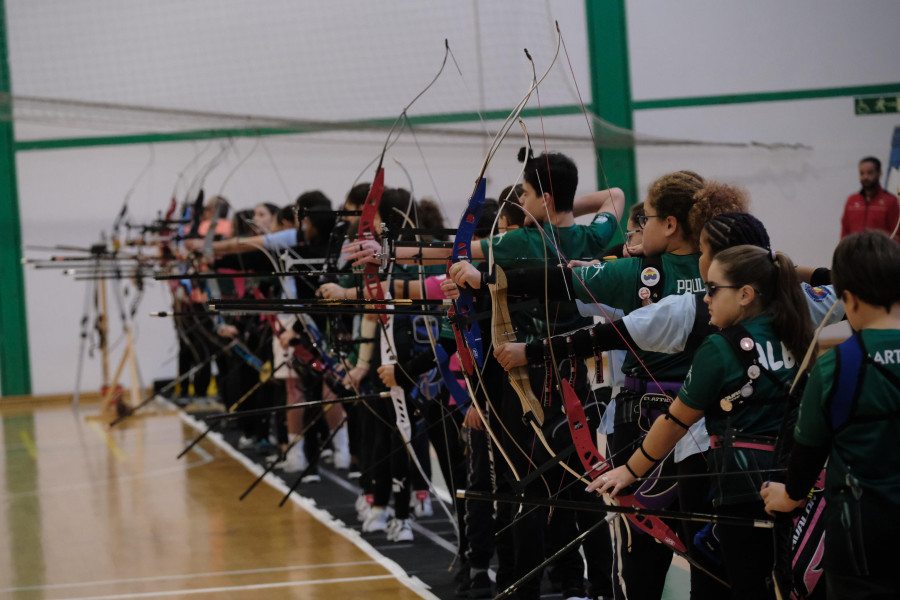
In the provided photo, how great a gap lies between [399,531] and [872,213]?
547 cm

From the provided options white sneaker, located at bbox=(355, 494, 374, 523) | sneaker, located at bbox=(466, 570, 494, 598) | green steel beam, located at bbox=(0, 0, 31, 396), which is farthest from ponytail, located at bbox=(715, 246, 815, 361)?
green steel beam, located at bbox=(0, 0, 31, 396)

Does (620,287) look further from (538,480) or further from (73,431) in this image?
(73,431)

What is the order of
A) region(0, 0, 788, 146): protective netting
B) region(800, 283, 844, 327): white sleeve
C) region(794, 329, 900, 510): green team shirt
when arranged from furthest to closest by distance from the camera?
region(0, 0, 788, 146): protective netting
region(800, 283, 844, 327): white sleeve
region(794, 329, 900, 510): green team shirt

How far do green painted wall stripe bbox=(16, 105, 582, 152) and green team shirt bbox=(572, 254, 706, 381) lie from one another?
563 cm

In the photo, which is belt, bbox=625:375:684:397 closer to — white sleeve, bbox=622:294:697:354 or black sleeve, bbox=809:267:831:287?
white sleeve, bbox=622:294:697:354

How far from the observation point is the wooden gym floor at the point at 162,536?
11.9 ft

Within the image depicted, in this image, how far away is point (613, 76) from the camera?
965cm

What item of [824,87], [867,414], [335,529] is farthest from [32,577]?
[824,87]

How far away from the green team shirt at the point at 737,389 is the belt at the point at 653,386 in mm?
356

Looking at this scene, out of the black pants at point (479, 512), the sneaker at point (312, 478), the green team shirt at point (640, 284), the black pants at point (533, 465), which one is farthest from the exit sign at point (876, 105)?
the green team shirt at point (640, 284)

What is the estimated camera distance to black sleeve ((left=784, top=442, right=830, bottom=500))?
169 cm

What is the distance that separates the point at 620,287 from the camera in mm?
2322

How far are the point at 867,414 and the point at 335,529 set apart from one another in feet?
10.0

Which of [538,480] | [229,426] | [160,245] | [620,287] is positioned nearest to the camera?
[620,287]
